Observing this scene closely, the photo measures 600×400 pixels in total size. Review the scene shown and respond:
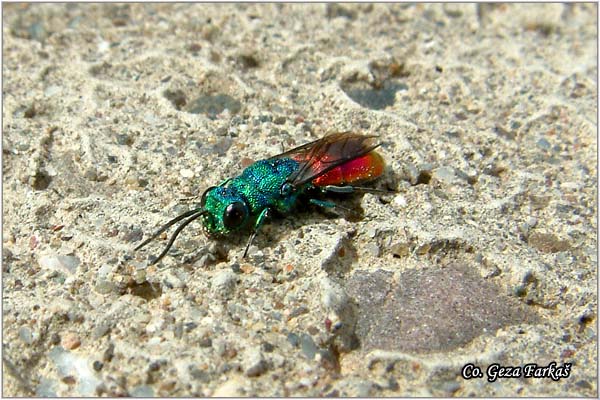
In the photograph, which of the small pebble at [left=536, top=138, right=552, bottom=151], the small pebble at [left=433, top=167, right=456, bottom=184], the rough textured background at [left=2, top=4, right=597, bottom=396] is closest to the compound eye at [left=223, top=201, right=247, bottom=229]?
the rough textured background at [left=2, top=4, right=597, bottom=396]

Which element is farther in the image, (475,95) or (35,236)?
(475,95)

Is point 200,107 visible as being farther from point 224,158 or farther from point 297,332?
point 297,332

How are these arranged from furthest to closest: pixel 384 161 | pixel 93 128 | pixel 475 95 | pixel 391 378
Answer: pixel 475 95 < pixel 93 128 < pixel 384 161 < pixel 391 378

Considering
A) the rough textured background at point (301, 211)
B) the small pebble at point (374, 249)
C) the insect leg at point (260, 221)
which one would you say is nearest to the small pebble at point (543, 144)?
the rough textured background at point (301, 211)

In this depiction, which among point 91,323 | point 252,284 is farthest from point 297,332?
point 91,323

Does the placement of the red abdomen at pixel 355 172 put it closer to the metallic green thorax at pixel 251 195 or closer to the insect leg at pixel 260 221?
the metallic green thorax at pixel 251 195

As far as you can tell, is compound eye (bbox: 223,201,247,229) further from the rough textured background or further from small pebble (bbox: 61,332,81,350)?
small pebble (bbox: 61,332,81,350)

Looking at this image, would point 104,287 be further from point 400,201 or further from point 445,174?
point 445,174
